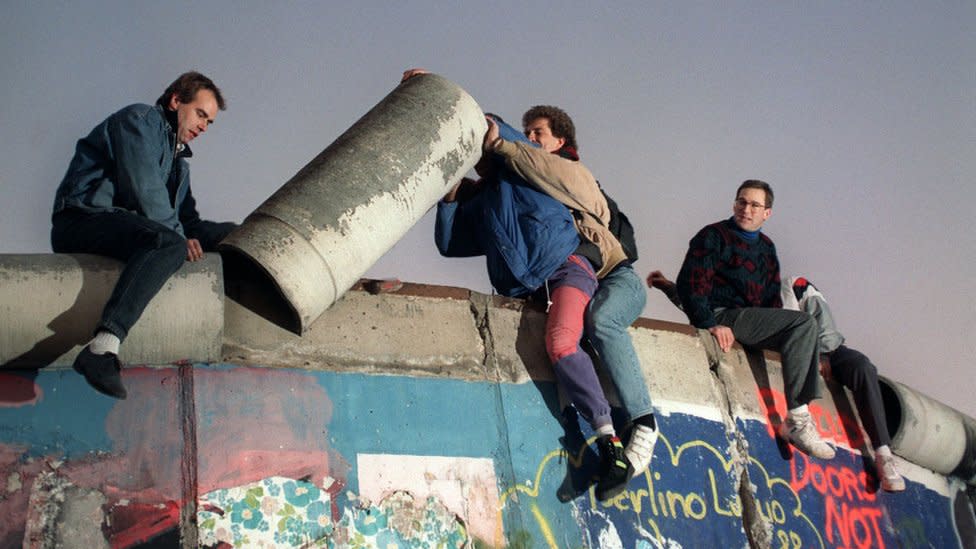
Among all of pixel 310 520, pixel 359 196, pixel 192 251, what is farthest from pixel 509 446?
pixel 192 251

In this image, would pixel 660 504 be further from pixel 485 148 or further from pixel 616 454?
pixel 485 148

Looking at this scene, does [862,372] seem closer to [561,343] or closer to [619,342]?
[619,342]

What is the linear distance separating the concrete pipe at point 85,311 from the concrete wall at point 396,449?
74 mm

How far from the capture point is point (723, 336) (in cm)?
627

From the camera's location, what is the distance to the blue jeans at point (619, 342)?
534 centimetres

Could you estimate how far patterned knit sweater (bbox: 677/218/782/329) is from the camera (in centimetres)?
642

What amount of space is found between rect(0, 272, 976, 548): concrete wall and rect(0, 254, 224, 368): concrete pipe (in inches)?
2.9

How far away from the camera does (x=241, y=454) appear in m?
4.39

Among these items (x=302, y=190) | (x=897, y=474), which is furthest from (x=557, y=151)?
(x=897, y=474)

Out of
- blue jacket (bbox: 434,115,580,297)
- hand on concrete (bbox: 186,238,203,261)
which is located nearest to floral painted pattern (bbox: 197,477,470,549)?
hand on concrete (bbox: 186,238,203,261)

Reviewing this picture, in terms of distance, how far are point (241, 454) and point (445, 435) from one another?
935mm

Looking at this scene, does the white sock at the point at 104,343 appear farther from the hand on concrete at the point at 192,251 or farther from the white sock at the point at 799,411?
the white sock at the point at 799,411

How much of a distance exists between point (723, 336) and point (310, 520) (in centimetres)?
280

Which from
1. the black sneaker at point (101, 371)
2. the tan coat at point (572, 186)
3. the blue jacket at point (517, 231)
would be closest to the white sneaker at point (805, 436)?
the tan coat at point (572, 186)
